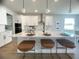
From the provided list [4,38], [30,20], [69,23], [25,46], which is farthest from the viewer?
[30,20]

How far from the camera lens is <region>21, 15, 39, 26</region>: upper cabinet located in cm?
905

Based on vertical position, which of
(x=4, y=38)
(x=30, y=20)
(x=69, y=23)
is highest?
(x=30, y=20)

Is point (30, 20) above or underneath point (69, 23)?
above

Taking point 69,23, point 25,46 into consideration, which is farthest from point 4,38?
point 69,23

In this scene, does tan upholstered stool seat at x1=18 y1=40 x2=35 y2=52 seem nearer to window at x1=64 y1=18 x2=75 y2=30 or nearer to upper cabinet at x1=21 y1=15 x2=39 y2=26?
window at x1=64 y1=18 x2=75 y2=30

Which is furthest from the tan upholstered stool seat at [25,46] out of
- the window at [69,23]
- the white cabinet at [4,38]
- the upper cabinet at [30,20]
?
the upper cabinet at [30,20]

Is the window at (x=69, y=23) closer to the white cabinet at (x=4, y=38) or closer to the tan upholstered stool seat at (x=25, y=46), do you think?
the white cabinet at (x=4, y=38)

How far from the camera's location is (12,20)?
8.01 m

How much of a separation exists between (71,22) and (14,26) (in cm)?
441

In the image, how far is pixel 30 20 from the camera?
9.33m

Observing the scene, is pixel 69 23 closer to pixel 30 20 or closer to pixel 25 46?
pixel 30 20

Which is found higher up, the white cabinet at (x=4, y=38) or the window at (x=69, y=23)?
the window at (x=69, y=23)

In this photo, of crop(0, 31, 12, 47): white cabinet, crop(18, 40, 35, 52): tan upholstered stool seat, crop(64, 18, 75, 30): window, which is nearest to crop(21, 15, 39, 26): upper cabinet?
crop(64, 18, 75, 30): window

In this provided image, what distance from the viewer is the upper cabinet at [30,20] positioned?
29.7 feet
